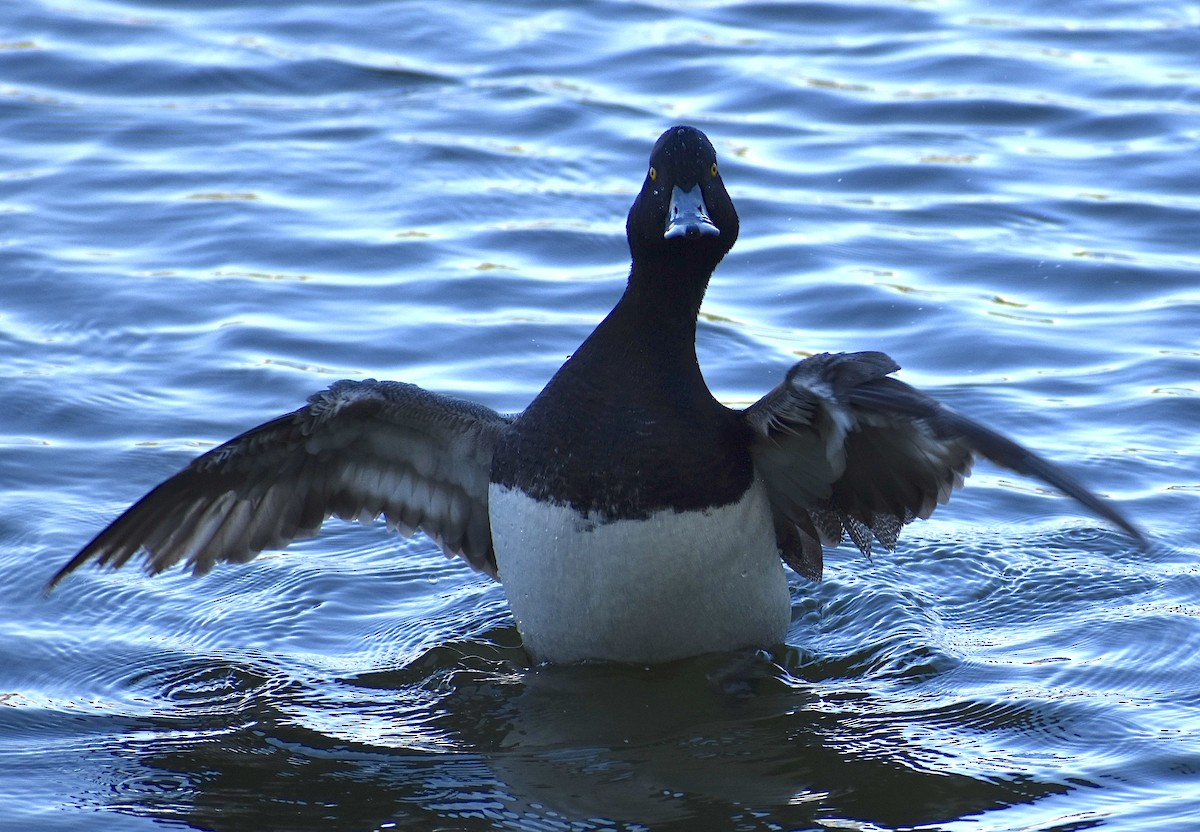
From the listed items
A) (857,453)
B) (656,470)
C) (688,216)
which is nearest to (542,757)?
(656,470)

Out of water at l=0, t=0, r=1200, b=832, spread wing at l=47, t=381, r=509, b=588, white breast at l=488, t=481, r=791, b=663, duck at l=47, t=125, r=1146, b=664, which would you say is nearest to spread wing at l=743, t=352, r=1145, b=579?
duck at l=47, t=125, r=1146, b=664

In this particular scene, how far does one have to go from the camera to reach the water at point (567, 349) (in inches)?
238

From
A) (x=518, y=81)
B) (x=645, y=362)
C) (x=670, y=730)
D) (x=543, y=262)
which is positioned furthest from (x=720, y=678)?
(x=518, y=81)

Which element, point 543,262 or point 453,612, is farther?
point 543,262

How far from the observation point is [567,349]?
9711 millimetres

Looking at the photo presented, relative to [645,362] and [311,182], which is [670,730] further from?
[311,182]

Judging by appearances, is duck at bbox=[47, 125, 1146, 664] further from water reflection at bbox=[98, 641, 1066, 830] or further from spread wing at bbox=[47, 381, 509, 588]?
water reflection at bbox=[98, 641, 1066, 830]

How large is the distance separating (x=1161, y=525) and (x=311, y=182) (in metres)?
6.39

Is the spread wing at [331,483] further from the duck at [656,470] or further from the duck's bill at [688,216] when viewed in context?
the duck's bill at [688,216]

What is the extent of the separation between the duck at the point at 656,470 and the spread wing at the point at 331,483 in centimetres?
1

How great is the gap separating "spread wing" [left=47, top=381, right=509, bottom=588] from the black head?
0.95 meters

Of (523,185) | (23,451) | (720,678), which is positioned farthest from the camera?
(523,185)

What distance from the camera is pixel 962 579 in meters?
7.57

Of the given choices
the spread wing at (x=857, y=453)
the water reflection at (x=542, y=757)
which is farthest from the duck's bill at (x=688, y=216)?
the water reflection at (x=542, y=757)
